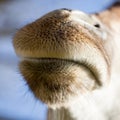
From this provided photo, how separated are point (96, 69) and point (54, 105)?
80 millimetres

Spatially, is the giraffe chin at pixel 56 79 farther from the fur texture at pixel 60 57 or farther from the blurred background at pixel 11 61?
the blurred background at pixel 11 61

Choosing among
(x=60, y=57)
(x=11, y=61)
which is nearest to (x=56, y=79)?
A: (x=60, y=57)

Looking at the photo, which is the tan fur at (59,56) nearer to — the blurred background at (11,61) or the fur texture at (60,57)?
the fur texture at (60,57)

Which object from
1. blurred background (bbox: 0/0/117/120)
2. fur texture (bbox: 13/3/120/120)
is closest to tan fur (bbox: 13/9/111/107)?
fur texture (bbox: 13/3/120/120)

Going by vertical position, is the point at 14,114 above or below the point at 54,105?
below

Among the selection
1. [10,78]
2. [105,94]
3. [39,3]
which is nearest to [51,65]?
[105,94]

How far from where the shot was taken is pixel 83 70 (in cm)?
49

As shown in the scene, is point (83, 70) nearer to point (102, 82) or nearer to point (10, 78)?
point (102, 82)

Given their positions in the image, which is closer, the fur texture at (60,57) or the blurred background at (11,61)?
the fur texture at (60,57)

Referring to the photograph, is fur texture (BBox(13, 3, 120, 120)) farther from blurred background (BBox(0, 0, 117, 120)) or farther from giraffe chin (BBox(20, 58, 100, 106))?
blurred background (BBox(0, 0, 117, 120))

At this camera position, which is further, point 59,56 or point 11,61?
point 11,61

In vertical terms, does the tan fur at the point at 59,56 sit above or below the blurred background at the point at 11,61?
above

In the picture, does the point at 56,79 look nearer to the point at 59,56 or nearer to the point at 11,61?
the point at 59,56

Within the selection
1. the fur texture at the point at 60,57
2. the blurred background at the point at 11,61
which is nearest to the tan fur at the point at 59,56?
the fur texture at the point at 60,57
